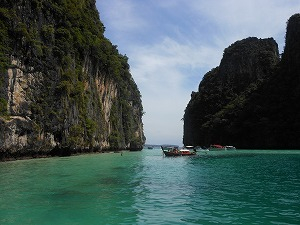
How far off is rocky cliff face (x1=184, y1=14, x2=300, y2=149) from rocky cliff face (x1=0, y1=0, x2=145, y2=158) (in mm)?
32452

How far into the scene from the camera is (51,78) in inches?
1439

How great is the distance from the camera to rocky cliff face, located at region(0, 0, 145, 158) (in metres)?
30.4

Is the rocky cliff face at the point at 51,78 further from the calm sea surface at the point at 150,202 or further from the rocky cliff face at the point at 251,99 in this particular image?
the rocky cliff face at the point at 251,99

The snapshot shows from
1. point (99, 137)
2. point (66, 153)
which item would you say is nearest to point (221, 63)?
point (99, 137)

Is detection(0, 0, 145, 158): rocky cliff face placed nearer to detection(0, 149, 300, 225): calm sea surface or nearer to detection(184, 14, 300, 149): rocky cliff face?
detection(0, 149, 300, 225): calm sea surface

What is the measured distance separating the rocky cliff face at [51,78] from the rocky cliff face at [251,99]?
32.5 metres

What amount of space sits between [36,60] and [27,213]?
27.6 metres

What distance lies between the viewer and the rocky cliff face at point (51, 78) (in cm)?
3044

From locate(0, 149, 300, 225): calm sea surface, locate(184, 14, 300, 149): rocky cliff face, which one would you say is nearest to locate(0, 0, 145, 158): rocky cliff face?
locate(0, 149, 300, 225): calm sea surface

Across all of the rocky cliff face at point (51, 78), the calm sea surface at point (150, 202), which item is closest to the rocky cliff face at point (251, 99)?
the rocky cliff face at point (51, 78)

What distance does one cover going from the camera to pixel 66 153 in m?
40.6

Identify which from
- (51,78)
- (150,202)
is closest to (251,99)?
(51,78)

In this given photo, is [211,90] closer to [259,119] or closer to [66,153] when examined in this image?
[259,119]

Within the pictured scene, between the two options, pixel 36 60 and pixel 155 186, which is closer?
pixel 155 186
